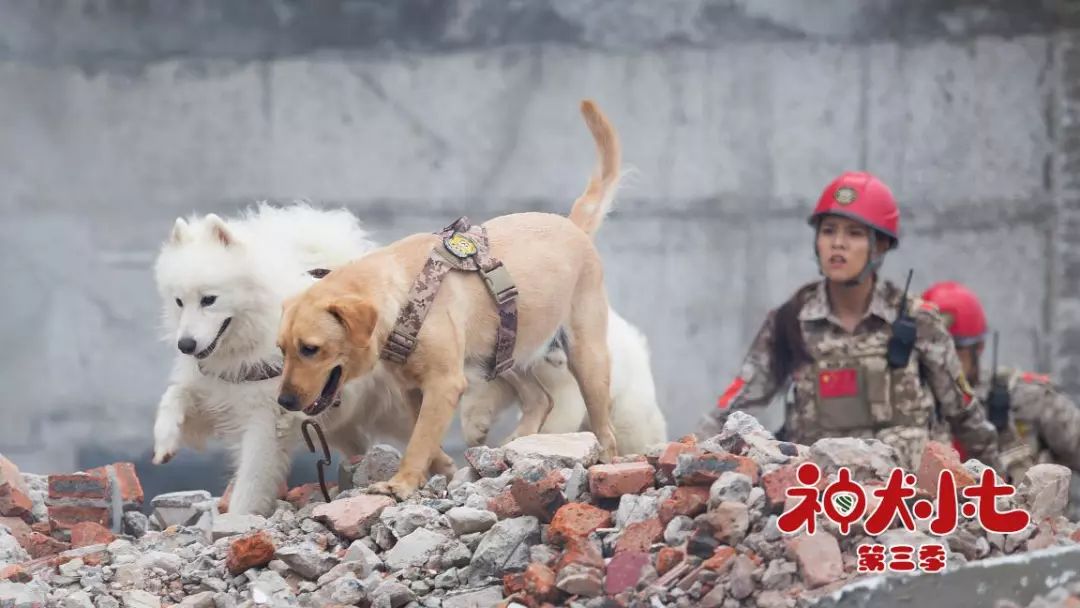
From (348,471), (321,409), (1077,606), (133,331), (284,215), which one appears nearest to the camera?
(1077,606)

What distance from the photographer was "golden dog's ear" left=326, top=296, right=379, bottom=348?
369cm

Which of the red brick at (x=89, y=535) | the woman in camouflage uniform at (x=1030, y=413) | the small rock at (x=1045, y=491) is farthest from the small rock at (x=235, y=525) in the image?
the woman in camouflage uniform at (x=1030, y=413)

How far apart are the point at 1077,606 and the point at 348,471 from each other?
7.94ft

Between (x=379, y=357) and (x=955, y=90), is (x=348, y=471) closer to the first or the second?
(x=379, y=357)

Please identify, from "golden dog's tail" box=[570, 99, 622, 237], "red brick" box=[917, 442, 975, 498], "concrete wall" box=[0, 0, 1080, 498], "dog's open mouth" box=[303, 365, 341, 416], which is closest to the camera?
"red brick" box=[917, 442, 975, 498]

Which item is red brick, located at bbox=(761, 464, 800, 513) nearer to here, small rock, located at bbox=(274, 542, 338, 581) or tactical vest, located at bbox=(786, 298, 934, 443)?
small rock, located at bbox=(274, 542, 338, 581)

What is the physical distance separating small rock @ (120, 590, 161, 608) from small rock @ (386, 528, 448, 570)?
0.61 meters

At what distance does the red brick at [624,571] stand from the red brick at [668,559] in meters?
0.03

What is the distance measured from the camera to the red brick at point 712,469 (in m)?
3.37

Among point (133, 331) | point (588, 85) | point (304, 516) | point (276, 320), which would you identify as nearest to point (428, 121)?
point (588, 85)

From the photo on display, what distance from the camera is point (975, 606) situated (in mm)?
2852

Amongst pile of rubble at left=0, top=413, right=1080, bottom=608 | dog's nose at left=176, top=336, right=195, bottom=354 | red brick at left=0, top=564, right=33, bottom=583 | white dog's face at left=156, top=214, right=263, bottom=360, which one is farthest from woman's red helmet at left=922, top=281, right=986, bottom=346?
red brick at left=0, top=564, right=33, bottom=583

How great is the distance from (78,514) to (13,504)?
0.71 feet

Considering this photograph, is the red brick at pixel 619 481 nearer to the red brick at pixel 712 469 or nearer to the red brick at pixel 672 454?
the red brick at pixel 672 454
